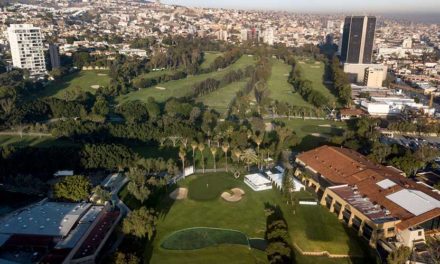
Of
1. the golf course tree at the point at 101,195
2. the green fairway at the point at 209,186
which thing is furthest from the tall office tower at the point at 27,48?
the golf course tree at the point at 101,195

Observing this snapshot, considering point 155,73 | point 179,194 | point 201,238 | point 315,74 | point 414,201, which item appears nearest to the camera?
point 201,238

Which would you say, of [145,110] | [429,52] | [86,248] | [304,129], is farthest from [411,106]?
[429,52]

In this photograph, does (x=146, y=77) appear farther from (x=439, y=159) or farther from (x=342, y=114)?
(x=439, y=159)

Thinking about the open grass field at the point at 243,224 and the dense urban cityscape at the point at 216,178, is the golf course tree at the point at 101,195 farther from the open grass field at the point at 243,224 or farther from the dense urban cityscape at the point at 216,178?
the open grass field at the point at 243,224

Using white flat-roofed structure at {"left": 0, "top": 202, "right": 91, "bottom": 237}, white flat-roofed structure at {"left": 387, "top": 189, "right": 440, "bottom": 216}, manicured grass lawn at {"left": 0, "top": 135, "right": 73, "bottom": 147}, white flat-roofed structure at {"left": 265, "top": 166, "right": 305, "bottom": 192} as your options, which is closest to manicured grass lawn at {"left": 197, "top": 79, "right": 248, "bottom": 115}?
white flat-roofed structure at {"left": 265, "top": 166, "right": 305, "bottom": 192}

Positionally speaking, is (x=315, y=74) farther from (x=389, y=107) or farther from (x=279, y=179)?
(x=279, y=179)


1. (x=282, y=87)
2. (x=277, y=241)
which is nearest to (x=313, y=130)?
(x=282, y=87)
